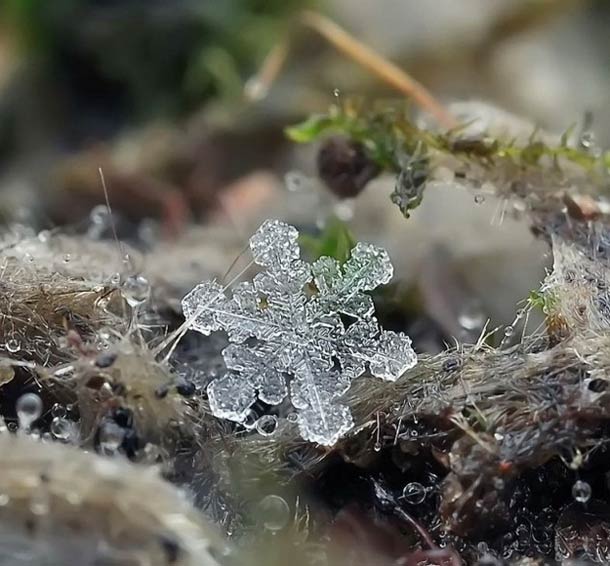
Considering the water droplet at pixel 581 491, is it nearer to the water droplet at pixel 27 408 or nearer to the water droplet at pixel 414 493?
the water droplet at pixel 414 493

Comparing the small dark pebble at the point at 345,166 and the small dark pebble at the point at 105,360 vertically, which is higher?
the small dark pebble at the point at 105,360

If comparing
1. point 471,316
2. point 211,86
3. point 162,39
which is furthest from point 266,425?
point 162,39

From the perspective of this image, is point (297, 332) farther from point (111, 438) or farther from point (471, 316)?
point (471, 316)

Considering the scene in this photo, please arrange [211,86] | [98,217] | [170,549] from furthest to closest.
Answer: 1. [211,86]
2. [98,217]
3. [170,549]

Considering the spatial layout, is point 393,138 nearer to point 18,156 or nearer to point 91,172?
point 91,172

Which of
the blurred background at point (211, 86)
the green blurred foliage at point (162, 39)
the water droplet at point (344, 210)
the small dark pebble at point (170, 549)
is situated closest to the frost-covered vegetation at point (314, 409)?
the small dark pebble at point (170, 549)

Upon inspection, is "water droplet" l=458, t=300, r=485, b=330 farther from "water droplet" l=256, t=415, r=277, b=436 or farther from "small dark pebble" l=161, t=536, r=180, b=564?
"small dark pebble" l=161, t=536, r=180, b=564

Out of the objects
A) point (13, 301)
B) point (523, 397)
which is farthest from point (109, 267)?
point (523, 397)
